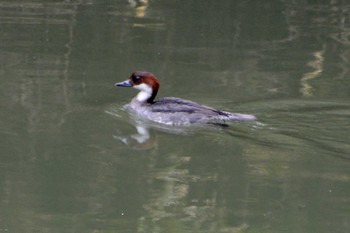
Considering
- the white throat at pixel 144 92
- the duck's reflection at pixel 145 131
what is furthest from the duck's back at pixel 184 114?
the white throat at pixel 144 92

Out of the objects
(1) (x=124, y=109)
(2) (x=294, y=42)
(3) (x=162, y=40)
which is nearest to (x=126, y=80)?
(1) (x=124, y=109)

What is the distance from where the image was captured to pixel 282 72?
13.4m

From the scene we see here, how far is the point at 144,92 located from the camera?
11.8m

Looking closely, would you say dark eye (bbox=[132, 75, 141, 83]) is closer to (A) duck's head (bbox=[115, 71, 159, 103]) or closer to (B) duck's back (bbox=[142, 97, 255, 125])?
(A) duck's head (bbox=[115, 71, 159, 103])

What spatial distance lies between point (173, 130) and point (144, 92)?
1016 millimetres

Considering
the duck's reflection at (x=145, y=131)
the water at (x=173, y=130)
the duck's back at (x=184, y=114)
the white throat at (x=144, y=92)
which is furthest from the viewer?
the white throat at (x=144, y=92)

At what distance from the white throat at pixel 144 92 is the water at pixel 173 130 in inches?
10.9

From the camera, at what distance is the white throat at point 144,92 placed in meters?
11.7

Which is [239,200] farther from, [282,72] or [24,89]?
[282,72]

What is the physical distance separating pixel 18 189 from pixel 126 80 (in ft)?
13.0

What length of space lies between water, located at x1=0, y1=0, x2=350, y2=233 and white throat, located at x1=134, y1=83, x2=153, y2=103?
0.28 meters

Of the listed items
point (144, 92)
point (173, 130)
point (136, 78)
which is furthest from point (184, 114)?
point (136, 78)

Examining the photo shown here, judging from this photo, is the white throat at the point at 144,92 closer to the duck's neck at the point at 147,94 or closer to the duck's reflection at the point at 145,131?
the duck's neck at the point at 147,94

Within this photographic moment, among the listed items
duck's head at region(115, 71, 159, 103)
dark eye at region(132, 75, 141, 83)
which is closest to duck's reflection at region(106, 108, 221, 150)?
duck's head at region(115, 71, 159, 103)
